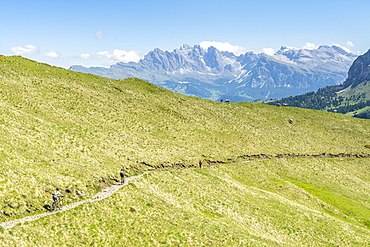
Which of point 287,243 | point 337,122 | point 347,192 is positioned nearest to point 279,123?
point 337,122

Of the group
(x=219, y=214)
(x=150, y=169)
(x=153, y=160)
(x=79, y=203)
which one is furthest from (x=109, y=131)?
(x=219, y=214)

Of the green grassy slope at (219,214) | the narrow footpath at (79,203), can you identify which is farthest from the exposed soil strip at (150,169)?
the green grassy slope at (219,214)

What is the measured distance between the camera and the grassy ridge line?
35.6 meters

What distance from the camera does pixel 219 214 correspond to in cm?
3872

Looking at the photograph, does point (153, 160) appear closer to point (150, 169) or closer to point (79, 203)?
point (150, 169)

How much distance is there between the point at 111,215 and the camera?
2952 centimetres

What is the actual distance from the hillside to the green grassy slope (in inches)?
8.2

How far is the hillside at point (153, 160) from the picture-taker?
96.5ft

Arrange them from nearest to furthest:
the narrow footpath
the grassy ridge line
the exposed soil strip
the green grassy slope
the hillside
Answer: the narrow footpath
the exposed soil strip
the green grassy slope
the hillside
the grassy ridge line

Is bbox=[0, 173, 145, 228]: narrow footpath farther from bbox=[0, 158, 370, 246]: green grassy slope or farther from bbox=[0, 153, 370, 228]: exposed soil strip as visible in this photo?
bbox=[0, 158, 370, 246]: green grassy slope

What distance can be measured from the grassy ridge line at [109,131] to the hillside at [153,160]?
11.5 inches

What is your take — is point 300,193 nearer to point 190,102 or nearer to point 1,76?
point 190,102

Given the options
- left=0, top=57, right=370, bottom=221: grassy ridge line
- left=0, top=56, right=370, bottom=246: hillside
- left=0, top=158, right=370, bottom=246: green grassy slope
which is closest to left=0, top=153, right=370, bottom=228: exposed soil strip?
left=0, top=56, right=370, bottom=246: hillside

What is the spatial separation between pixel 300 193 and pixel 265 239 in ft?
99.2
